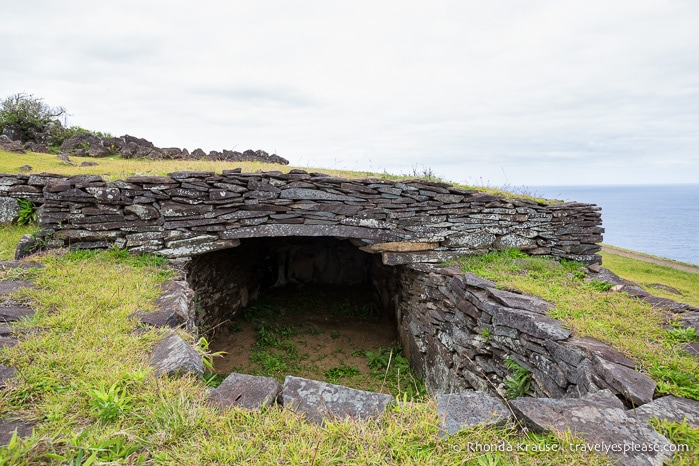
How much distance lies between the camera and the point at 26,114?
1444 cm

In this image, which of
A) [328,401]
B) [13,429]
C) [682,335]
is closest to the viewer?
[13,429]

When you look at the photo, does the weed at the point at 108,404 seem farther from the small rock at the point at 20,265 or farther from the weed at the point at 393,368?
the weed at the point at 393,368

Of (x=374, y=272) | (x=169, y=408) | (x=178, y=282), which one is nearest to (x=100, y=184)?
(x=178, y=282)

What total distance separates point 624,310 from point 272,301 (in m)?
8.36

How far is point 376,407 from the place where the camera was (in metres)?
2.49

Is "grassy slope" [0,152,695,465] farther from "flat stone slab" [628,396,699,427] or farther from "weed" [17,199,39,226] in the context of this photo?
"weed" [17,199,39,226]

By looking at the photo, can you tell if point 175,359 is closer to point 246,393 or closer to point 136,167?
point 246,393

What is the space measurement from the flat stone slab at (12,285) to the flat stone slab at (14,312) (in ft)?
1.18

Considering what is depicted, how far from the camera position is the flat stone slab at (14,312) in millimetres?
3326

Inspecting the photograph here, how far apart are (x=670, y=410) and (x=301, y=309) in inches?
337

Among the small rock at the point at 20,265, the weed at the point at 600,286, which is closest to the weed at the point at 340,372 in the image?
the weed at the point at 600,286

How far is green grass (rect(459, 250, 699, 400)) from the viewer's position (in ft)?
10.1

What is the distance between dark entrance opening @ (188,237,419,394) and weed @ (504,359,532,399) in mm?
1662

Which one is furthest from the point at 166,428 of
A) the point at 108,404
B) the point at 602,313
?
the point at 602,313
